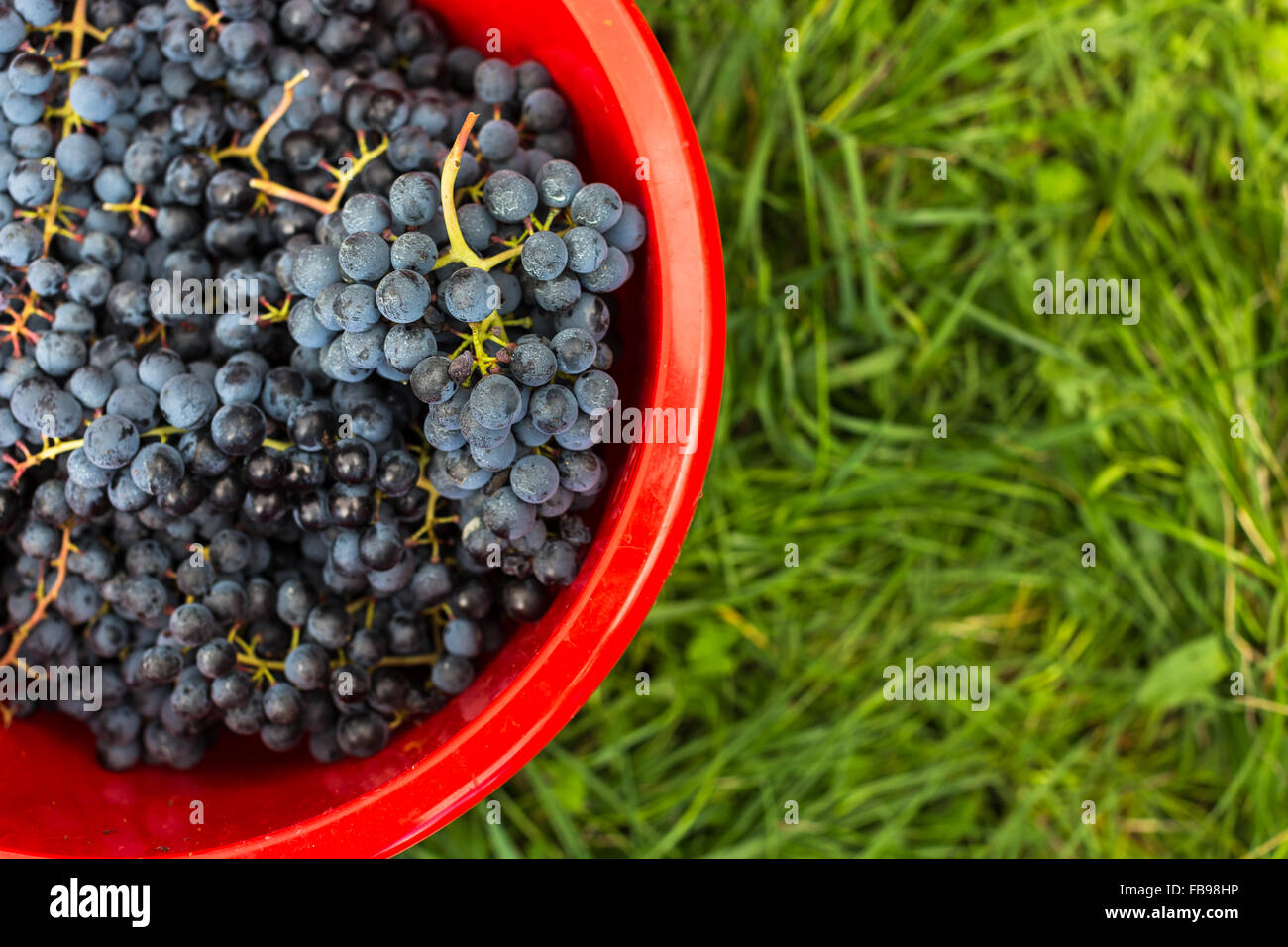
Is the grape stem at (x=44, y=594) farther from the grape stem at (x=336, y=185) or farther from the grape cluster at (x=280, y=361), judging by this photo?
the grape stem at (x=336, y=185)

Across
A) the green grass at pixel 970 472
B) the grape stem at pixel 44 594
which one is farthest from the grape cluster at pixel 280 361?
the green grass at pixel 970 472

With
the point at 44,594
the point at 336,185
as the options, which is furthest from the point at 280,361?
the point at 44,594

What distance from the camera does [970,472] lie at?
1823 mm

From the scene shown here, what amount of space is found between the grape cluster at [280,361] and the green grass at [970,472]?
0.65 m

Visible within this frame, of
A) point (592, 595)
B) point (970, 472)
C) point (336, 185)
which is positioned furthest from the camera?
point (970, 472)

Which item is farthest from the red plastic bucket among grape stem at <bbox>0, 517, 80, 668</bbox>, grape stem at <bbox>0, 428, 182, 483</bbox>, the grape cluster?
grape stem at <bbox>0, 428, 182, 483</bbox>

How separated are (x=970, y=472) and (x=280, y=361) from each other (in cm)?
129

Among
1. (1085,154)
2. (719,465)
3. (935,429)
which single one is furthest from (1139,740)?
(1085,154)

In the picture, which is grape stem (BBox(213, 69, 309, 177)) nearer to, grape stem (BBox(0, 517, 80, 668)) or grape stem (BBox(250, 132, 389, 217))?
grape stem (BBox(250, 132, 389, 217))

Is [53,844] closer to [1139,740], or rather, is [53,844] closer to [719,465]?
[719,465]

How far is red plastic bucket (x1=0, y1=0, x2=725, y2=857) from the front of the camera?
1.05 metres

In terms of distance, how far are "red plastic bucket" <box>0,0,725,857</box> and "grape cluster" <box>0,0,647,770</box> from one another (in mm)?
61

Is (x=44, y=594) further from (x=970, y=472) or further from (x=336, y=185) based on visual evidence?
(x=970, y=472)

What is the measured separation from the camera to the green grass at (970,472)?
1773 mm
